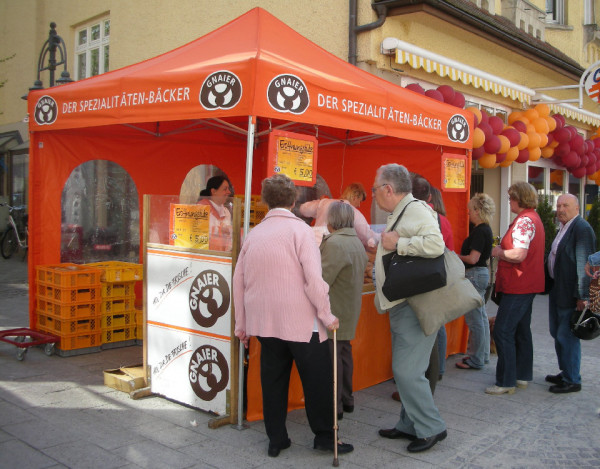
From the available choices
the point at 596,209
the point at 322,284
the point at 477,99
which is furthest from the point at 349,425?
the point at 596,209

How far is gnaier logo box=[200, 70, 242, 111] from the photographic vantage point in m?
4.20

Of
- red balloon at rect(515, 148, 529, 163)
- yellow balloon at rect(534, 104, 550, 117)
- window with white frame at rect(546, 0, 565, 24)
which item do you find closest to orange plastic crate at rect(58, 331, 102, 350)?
red balloon at rect(515, 148, 529, 163)

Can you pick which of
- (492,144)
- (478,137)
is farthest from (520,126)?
(478,137)

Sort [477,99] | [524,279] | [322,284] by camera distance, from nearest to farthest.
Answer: [322,284] → [524,279] → [477,99]

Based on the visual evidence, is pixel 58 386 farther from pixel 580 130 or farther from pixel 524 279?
pixel 580 130

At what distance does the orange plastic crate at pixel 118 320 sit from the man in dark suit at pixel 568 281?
14.2ft

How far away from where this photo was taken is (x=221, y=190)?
20.2 ft

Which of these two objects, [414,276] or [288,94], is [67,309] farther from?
[414,276]

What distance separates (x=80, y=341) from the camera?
6016 mm

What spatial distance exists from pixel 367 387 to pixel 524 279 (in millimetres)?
1688

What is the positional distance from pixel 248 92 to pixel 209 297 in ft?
5.04

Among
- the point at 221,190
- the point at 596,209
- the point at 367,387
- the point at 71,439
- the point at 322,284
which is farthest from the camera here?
the point at 596,209

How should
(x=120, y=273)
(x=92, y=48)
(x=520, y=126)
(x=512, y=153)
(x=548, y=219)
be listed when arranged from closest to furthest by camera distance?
(x=120, y=273)
(x=512, y=153)
(x=520, y=126)
(x=548, y=219)
(x=92, y=48)

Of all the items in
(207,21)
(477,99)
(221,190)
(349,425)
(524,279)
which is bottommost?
(349,425)
